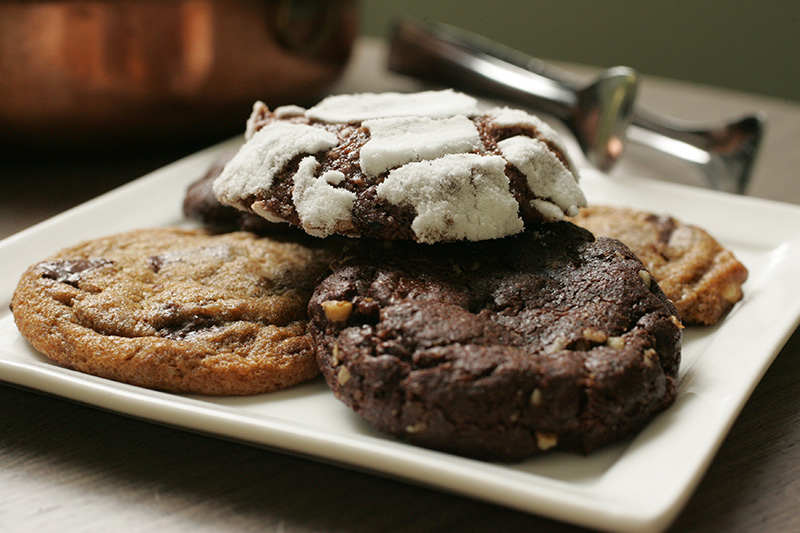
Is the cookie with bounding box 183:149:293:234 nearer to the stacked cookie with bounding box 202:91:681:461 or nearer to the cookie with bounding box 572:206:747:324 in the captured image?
the stacked cookie with bounding box 202:91:681:461

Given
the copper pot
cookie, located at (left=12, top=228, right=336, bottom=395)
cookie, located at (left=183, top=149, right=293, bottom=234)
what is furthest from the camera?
the copper pot

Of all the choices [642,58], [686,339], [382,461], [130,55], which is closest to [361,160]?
[382,461]

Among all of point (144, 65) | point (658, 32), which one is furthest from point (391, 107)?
point (658, 32)

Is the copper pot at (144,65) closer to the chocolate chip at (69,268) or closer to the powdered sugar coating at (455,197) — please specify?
the chocolate chip at (69,268)

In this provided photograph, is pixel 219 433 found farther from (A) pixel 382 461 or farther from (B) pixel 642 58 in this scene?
(B) pixel 642 58

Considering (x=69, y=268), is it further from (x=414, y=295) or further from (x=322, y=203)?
(x=414, y=295)

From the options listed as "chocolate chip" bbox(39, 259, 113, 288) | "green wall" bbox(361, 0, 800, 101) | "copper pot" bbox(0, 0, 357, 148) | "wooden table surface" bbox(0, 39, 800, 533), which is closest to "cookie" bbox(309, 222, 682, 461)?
"wooden table surface" bbox(0, 39, 800, 533)

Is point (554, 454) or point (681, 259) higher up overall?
point (681, 259)
